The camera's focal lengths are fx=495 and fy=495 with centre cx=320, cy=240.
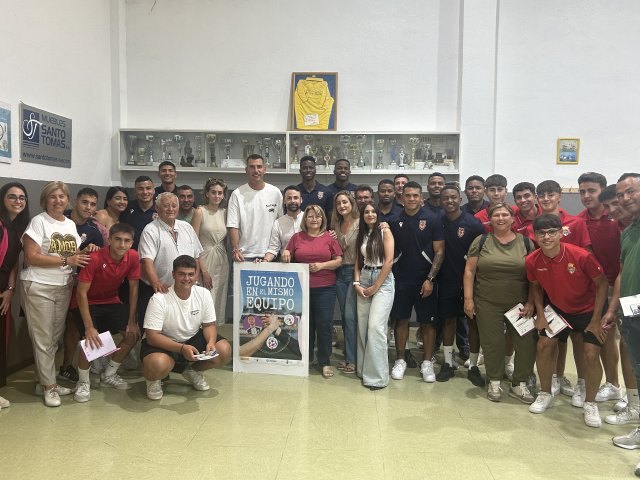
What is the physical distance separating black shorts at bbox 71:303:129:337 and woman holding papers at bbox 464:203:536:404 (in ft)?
8.58

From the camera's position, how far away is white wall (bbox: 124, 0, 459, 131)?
607 cm

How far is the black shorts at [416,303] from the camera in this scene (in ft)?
13.3

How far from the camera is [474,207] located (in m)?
4.45

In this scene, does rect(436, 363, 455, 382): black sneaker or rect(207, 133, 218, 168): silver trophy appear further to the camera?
rect(207, 133, 218, 168): silver trophy

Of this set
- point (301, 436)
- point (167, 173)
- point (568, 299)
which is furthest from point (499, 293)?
point (167, 173)

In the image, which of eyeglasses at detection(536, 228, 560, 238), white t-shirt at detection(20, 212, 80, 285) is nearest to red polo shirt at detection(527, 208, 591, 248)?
eyeglasses at detection(536, 228, 560, 238)

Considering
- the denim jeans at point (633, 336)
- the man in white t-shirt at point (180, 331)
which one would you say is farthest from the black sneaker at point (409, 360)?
the denim jeans at point (633, 336)

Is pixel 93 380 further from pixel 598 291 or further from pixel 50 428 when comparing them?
pixel 598 291

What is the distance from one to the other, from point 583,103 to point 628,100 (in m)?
0.53

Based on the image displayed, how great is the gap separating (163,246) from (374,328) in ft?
5.76

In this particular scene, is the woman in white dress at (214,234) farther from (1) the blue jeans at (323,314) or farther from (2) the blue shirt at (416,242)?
(2) the blue shirt at (416,242)

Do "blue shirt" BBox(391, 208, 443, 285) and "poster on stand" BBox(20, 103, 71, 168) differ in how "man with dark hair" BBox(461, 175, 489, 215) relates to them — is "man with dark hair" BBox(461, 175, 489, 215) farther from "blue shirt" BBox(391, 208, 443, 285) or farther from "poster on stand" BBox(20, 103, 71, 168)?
"poster on stand" BBox(20, 103, 71, 168)

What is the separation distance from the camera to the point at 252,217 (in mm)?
4328

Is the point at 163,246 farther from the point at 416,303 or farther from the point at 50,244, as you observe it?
the point at 416,303
